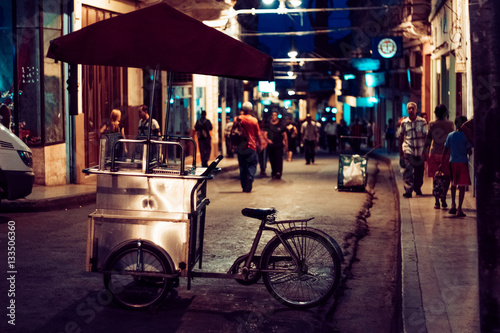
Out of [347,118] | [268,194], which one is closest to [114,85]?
[268,194]

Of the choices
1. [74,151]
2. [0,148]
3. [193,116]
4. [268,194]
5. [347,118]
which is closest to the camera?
[0,148]

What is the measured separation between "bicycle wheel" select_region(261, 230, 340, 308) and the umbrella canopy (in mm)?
1533

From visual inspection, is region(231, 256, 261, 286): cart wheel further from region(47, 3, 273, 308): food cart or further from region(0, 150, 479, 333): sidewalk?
region(0, 150, 479, 333): sidewalk

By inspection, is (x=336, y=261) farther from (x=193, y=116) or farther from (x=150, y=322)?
(x=193, y=116)

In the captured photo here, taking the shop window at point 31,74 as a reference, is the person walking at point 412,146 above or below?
below

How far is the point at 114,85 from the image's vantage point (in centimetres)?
2108

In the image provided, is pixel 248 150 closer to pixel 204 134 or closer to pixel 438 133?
pixel 438 133

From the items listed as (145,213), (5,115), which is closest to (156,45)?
(145,213)

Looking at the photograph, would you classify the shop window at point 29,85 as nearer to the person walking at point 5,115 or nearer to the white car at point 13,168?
the person walking at point 5,115

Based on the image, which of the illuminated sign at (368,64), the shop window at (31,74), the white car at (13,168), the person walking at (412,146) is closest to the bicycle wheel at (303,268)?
the white car at (13,168)

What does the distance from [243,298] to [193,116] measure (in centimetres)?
2184

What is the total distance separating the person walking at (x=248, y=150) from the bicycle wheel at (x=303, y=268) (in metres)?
9.44

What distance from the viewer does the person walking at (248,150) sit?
650 inches

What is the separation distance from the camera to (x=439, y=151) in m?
14.3
